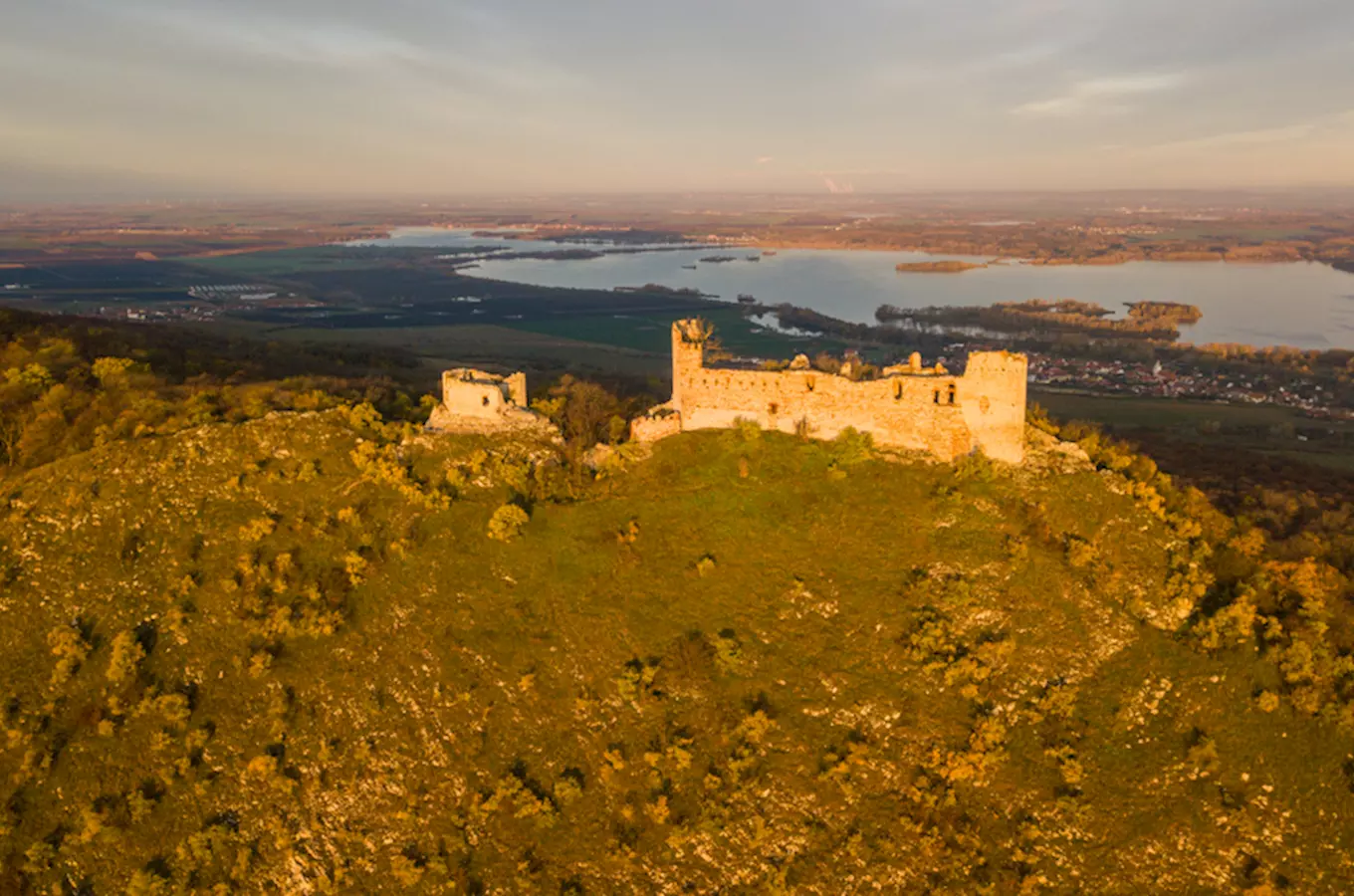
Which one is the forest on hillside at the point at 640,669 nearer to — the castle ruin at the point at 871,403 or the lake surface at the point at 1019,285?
the castle ruin at the point at 871,403

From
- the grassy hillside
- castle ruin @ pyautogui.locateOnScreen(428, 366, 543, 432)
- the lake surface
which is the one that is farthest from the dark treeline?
castle ruin @ pyautogui.locateOnScreen(428, 366, 543, 432)

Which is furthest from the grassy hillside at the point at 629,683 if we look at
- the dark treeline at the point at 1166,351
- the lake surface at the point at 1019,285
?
the lake surface at the point at 1019,285

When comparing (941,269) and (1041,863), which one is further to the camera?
(941,269)

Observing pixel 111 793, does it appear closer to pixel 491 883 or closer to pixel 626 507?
pixel 491 883

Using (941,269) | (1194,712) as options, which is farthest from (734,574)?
(941,269)

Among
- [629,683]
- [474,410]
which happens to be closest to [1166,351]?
[474,410]

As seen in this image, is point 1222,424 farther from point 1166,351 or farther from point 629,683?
point 629,683
